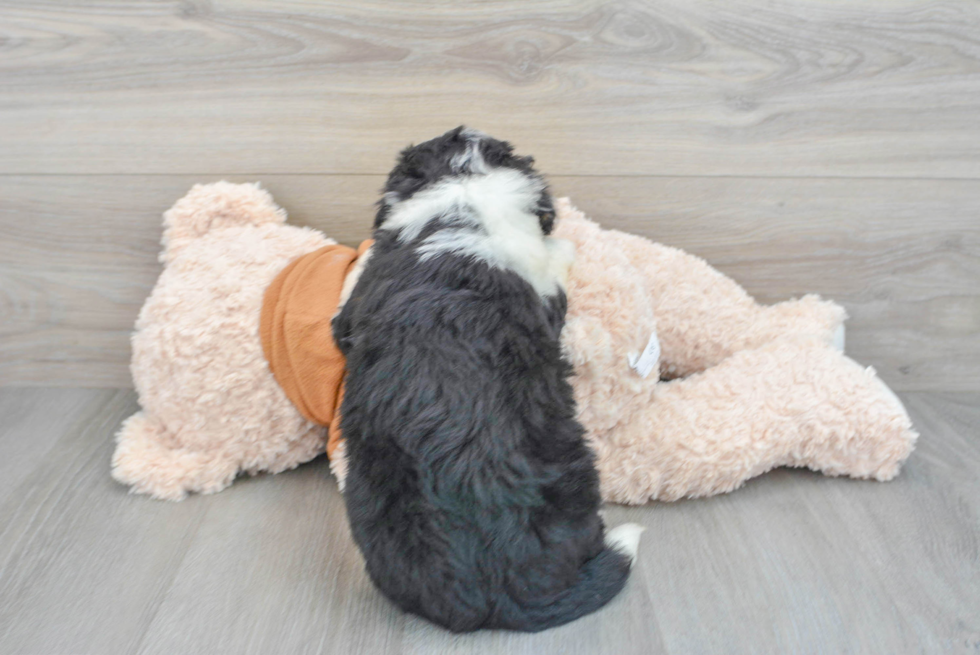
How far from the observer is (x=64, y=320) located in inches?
44.4

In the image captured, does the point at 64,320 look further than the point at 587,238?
Yes

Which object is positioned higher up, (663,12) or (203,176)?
(663,12)

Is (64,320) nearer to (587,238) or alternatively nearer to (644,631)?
(587,238)

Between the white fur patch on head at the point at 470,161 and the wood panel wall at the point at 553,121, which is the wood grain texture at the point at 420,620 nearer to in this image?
the wood panel wall at the point at 553,121

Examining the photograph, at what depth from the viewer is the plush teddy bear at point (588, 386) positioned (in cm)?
85

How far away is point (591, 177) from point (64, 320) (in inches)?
32.6

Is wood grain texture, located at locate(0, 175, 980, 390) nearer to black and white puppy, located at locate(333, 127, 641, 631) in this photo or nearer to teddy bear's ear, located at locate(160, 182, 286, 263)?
teddy bear's ear, located at locate(160, 182, 286, 263)

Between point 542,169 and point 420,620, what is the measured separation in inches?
24.5

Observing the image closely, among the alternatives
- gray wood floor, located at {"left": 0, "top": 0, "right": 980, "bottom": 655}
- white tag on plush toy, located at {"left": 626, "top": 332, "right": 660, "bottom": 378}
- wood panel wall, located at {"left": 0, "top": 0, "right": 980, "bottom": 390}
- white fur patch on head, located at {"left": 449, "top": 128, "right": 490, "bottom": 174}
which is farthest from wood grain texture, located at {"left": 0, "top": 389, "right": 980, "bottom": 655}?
white fur patch on head, located at {"left": 449, "top": 128, "right": 490, "bottom": 174}

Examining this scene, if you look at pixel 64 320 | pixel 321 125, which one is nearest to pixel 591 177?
pixel 321 125

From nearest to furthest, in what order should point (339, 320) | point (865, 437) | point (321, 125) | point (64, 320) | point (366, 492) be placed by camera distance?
point (366, 492)
point (339, 320)
point (865, 437)
point (321, 125)
point (64, 320)

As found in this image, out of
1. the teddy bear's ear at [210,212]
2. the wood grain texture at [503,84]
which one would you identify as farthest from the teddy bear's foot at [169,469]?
the wood grain texture at [503,84]

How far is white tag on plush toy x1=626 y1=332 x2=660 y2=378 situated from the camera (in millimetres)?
839

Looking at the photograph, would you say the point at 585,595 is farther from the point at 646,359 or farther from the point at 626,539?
the point at 646,359
